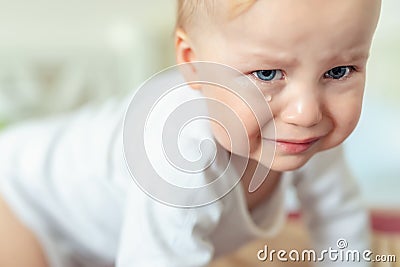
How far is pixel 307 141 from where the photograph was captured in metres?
0.35

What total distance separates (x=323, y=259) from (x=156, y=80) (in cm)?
15

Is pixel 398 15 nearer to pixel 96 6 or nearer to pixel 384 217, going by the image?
pixel 384 217

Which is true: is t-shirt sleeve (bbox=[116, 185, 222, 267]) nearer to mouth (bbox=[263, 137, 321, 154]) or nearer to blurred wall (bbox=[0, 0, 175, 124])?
mouth (bbox=[263, 137, 321, 154])

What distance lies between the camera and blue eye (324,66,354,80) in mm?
315

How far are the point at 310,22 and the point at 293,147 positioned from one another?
0.07 m

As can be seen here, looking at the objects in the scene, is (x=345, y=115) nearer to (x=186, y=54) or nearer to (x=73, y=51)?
(x=186, y=54)

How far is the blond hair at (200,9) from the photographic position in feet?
1.03

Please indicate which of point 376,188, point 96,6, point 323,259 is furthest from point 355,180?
point 96,6

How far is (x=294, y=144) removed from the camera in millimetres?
344

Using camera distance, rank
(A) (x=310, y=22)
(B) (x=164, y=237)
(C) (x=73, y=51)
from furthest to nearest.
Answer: (C) (x=73, y=51) → (B) (x=164, y=237) → (A) (x=310, y=22)

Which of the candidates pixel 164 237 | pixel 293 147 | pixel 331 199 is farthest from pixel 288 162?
pixel 331 199

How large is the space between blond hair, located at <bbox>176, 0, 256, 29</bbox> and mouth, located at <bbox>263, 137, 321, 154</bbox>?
67mm

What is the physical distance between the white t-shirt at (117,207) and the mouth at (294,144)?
93mm

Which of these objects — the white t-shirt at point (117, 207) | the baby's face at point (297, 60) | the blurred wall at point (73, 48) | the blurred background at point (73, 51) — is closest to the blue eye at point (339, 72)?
the baby's face at point (297, 60)
